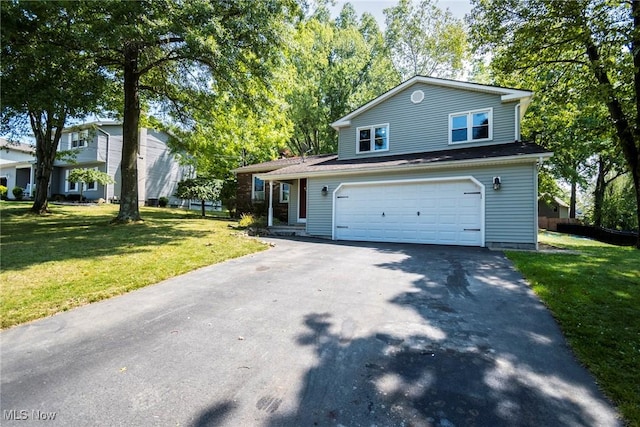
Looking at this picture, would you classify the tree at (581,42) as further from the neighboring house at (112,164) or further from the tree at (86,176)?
the tree at (86,176)

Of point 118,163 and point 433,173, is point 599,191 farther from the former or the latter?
point 118,163

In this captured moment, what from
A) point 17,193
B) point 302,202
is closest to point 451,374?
point 302,202

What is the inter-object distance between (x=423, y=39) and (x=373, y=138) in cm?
1640

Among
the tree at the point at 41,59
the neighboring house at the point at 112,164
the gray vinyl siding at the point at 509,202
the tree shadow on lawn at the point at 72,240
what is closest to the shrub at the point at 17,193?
the neighboring house at the point at 112,164

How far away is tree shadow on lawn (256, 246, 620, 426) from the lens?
2.25m

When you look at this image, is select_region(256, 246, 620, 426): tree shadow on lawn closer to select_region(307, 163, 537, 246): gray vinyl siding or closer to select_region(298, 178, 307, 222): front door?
select_region(307, 163, 537, 246): gray vinyl siding

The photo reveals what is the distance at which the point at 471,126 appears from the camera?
12008 mm

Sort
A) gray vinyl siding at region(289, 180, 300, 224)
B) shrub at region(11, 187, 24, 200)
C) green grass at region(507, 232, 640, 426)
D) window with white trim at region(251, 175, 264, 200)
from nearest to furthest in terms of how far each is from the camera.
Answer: green grass at region(507, 232, 640, 426), gray vinyl siding at region(289, 180, 300, 224), window with white trim at region(251, 175, 264, 200), shrub at region(11, 187, 24, 200)

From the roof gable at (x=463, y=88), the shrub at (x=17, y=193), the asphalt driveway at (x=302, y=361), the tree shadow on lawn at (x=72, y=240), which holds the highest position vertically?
the roof gable at (x=463, y=88)

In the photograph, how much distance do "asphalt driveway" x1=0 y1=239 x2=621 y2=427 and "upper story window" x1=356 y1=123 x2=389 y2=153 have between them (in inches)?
375

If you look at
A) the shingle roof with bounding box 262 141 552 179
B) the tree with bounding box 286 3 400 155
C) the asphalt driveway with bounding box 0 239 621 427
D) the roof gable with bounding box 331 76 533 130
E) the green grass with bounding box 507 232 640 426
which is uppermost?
the tree with bounding box 286 3 400 155

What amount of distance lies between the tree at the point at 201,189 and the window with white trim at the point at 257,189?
2.45 meters

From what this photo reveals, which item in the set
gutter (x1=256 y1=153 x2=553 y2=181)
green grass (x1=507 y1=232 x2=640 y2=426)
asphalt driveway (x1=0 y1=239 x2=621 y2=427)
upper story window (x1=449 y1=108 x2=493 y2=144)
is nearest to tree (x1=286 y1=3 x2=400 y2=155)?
gutter (x1=256 y1=153 x2=553 y2=181)

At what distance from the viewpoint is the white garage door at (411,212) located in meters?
10.4
